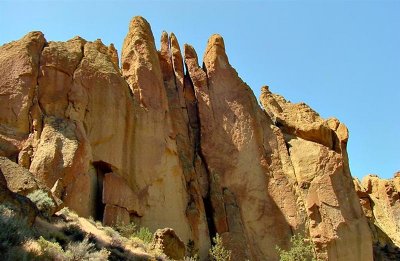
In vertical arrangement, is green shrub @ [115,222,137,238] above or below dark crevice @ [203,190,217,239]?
below

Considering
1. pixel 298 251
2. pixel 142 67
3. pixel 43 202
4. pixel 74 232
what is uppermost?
pixel 142 67

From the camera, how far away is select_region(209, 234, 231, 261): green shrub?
25.3 metres

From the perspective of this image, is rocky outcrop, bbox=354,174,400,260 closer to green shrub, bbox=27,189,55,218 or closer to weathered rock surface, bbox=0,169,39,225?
green shrub, bbox=27,189,55,218

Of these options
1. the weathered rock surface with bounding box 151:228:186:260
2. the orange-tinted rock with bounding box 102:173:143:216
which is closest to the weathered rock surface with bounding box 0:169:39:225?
the weathered rock surface with bounding box 151:228:186:260

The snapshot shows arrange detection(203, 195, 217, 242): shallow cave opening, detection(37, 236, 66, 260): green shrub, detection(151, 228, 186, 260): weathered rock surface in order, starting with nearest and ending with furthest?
detection(37, 236, 66, 260): green shrub < detection(151, 228, 186, 260): weathered rock surface < detection(203, 195, 217, 242): shallow cave opening

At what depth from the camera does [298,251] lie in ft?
91.1

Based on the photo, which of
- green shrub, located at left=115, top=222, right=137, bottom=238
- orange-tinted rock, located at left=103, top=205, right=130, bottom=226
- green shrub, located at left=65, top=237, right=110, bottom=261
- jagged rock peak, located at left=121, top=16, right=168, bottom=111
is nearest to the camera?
green shrub, located at left=65, top=237, right=110, bottom=261

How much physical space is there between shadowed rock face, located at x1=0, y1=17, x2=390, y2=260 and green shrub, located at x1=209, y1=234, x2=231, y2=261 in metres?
0.84

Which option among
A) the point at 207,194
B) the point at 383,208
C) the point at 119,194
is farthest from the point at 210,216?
the point at 383,208

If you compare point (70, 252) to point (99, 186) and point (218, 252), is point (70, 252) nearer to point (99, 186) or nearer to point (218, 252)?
point (99, 186)

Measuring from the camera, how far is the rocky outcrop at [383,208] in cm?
4062

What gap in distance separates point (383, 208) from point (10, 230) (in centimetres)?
4249

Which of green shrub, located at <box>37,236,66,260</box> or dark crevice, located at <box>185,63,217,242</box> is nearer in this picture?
green shrub, located at <box>37,236,66,260</box>

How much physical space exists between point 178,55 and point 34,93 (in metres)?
13.4
